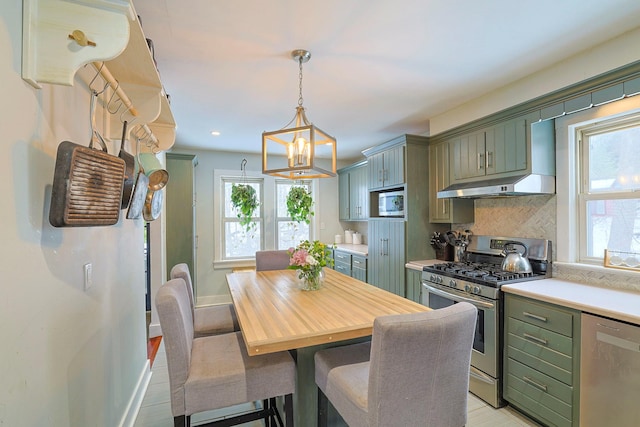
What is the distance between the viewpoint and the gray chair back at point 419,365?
1.11 metres

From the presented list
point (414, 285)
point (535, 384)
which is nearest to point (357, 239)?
point (414, 285)

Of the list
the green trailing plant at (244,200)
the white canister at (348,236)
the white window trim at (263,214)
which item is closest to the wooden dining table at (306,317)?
the green trailing plant at (244,200)

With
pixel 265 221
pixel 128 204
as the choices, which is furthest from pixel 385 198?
pixel 128 204

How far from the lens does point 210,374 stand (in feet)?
4.74

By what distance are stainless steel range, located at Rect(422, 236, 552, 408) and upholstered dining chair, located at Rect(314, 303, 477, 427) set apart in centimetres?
111

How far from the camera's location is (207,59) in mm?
2109

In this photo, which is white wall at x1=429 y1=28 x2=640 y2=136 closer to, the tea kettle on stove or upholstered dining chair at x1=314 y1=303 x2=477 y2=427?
the tea kettle on stove

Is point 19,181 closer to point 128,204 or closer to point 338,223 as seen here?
point 128,204

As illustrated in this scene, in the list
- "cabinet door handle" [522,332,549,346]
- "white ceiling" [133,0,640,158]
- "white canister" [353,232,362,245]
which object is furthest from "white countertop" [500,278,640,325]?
"white canister" [353,232,362,245]

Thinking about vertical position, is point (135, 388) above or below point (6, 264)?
below

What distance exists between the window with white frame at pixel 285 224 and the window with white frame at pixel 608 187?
150 inches

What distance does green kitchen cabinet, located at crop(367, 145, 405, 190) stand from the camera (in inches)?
135

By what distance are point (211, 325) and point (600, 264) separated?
295 centimetres

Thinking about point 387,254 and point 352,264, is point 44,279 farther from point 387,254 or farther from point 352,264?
point 352,264
